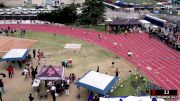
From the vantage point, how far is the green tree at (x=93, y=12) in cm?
5231

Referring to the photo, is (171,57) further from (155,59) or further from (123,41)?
(123,41)

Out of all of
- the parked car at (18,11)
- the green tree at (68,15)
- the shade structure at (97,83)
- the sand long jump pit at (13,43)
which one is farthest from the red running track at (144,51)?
the parked car at (18,11)

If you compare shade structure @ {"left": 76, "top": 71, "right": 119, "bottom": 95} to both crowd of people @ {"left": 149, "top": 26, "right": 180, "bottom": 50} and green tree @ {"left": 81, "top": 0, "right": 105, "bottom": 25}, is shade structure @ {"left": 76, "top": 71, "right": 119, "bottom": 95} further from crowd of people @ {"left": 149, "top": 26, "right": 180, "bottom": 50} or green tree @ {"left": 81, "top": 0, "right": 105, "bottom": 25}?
green tree @ {"left": 81, "top": 0, "right": 105, "bottom": 25}

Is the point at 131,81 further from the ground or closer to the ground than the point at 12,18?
closer to the ground

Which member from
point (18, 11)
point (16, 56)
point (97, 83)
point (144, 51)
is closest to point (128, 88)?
point (97, 83)

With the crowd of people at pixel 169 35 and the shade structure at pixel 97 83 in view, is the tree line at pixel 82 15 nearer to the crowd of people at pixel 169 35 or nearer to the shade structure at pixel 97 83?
the crowd of people at pixel 169 35

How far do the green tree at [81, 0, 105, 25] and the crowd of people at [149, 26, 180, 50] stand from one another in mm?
9779

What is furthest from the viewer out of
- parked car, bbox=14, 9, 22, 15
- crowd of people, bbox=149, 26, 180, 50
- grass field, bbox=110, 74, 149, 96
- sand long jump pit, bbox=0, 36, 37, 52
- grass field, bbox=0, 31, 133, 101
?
parked car, bbox=14, 9, 22, 15

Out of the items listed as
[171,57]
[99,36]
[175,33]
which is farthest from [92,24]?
[171,57]

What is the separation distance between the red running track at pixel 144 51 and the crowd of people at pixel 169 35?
0.68 meters

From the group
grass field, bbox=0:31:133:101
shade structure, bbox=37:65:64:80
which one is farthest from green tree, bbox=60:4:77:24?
shade structure, bbox=37:65:64:80

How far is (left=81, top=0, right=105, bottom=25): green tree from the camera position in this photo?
2060 inches

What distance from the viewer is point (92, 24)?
52.8m

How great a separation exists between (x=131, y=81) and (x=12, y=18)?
3821 cm
